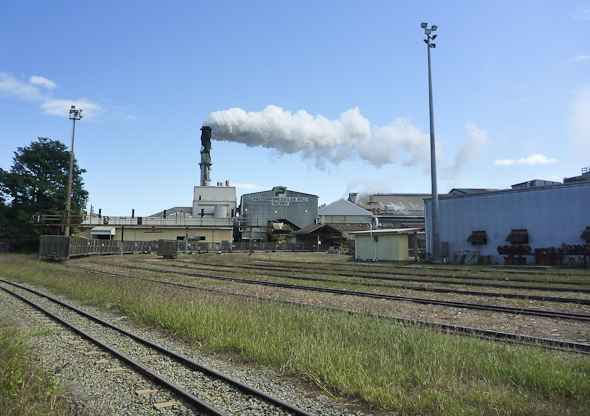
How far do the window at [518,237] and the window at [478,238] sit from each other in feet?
5.19

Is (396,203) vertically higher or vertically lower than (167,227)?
higher

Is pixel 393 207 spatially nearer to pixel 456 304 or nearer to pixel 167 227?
pixel 167 227

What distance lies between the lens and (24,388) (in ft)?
15.9

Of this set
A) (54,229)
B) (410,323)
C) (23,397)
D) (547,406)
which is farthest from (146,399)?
(54,229)

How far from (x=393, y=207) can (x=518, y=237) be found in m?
50.6

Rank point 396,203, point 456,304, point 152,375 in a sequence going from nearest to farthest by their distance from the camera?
point 152,375 → point 456,304 → point 396,203

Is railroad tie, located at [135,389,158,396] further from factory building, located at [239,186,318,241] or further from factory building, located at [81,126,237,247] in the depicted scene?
factory building, located at [239,186,318,241]

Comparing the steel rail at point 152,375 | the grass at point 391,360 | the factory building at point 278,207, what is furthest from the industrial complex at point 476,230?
the steel rail at point 152,375

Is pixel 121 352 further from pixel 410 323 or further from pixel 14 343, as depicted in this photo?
pixel 410 323

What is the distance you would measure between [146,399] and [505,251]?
2834cm

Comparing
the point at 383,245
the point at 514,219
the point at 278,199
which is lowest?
the point at 383,245

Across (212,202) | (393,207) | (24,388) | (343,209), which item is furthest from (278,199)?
(24,388)

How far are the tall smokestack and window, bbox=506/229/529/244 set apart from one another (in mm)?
43274

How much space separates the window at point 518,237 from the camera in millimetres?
27594
